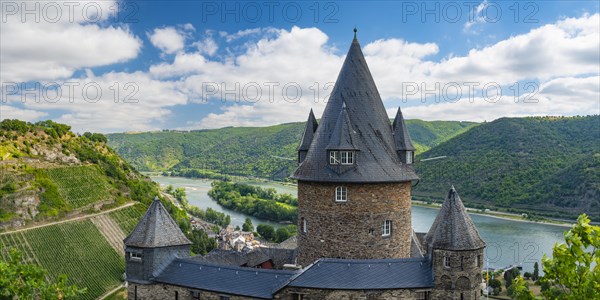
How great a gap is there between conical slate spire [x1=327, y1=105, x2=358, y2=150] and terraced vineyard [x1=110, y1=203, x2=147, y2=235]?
174 feet

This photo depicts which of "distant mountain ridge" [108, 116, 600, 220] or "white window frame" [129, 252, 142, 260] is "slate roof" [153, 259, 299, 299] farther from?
"distant mountain ridge" [108, 116, 600, 220]

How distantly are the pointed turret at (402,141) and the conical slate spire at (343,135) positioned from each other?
2311 millimetres

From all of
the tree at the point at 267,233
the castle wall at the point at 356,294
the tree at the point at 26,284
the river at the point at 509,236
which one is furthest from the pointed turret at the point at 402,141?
the tree at the point at 267,233

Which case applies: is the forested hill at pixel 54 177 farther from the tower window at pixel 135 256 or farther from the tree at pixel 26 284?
the tree at pixel 26 284

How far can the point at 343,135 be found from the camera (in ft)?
64.5

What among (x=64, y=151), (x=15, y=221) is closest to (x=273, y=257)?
(x=15, y=221)

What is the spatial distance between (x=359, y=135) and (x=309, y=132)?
2.72 meters

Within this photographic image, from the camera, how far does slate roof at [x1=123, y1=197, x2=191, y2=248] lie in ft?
67.5

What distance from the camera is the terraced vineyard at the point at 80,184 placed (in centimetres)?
6806

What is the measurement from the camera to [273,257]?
104 feet

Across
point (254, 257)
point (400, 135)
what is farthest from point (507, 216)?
point (400, 135)

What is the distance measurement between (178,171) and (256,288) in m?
186

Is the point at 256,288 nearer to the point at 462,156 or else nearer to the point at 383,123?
the point at 383,123

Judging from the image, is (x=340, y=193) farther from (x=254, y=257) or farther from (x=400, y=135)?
(x=254, y=257)
